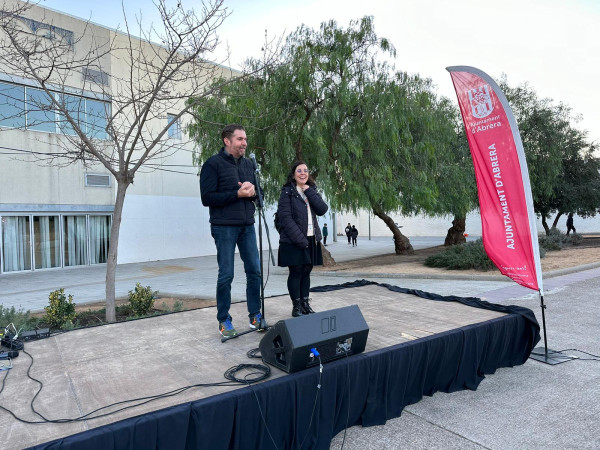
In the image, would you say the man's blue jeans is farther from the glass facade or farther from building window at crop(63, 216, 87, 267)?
building window at crop(63, 216, 87, 267)

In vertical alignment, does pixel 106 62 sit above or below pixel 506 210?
above

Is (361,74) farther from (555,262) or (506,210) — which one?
(506,210)

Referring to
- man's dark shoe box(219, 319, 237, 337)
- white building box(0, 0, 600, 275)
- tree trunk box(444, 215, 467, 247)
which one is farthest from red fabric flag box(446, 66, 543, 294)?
tree trunk box(444, 215, 467, 247)

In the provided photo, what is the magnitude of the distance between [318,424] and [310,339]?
1.74 ft

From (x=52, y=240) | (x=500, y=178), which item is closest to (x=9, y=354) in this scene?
(x=500, y=178)

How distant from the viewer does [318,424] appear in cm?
245

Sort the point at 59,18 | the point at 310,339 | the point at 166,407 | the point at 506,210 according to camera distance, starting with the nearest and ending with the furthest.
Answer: the point at 166,407 < the point at 310,339 < the point at 506,210 < the point at 59,18

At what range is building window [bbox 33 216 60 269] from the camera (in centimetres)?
1466

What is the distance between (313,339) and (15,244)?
50.7 ft

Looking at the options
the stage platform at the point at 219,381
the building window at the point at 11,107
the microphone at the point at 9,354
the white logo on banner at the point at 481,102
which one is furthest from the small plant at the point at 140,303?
the building window at the point at 11,107

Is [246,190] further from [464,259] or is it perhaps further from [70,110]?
[464,259]

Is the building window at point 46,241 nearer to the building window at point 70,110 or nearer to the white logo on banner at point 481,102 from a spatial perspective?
the building window at point 70,110

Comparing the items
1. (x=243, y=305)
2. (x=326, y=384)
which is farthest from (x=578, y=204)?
(x=326, y=384)

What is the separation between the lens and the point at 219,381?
7.94ft
